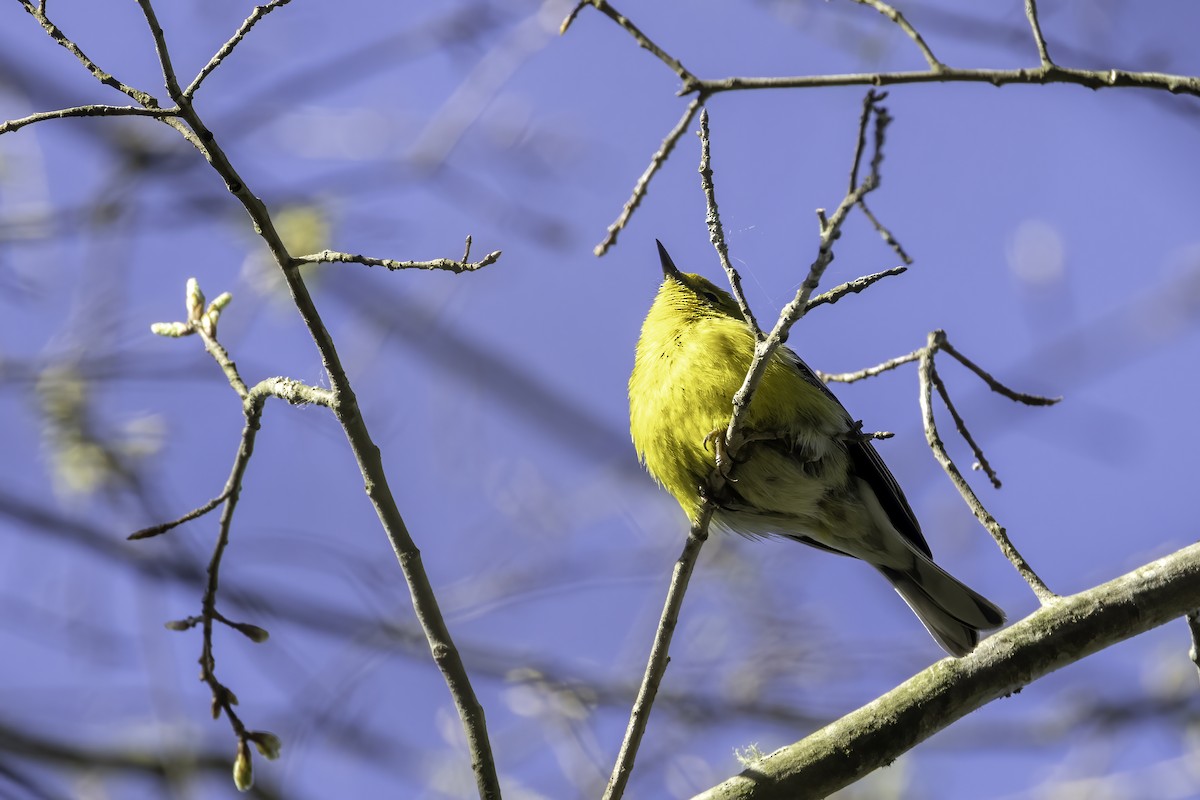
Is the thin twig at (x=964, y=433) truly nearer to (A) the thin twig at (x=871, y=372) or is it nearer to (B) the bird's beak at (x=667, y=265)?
(A) the thin twig at (x=871, y=372)

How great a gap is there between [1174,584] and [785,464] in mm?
1684

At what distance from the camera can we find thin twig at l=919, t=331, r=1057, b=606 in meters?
3.41

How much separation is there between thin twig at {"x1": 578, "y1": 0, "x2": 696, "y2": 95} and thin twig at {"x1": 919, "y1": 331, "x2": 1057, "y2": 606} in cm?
147

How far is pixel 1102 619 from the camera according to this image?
127 inches

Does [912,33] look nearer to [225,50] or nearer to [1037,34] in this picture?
[1037,34]

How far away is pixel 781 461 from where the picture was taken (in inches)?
181

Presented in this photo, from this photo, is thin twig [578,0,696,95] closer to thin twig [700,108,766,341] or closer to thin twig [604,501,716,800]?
thin twig [700,108,766,341]

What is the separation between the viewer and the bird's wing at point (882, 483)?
192 inches

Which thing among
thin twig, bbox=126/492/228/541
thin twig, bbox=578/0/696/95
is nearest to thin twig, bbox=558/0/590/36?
thin twig, bbox=578/0/696/95

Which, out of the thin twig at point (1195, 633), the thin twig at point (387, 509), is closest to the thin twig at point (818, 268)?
the thin twig at point (387, 509)

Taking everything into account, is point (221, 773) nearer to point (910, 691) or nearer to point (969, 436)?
point (910, 691)

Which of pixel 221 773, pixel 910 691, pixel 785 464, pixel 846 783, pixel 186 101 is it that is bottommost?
pixel 846 783

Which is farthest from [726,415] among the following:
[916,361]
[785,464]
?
[916,361]

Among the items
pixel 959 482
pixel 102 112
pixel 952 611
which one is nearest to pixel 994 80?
pixel 959 482
